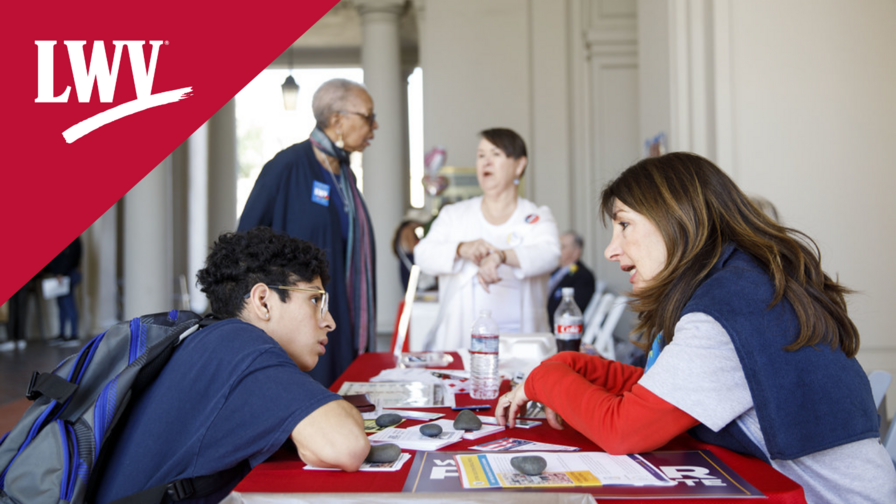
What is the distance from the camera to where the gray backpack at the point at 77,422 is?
1.05 m

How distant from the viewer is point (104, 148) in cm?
591

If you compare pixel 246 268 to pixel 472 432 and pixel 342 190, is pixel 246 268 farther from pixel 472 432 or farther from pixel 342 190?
pixel 342 190

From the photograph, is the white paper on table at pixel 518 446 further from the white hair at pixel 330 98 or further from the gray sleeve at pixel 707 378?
the white hair at pixel 330 98

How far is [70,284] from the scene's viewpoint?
26.7 feet

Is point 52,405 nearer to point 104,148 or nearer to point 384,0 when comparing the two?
point 104,148

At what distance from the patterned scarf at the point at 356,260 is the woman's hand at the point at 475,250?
1.29 ft

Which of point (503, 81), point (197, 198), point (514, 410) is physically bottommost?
point (514, 410)

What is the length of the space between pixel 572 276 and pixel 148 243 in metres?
5.06

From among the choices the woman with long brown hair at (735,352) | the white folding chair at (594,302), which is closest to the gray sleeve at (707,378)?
the woman with long brown hair at (735,352)

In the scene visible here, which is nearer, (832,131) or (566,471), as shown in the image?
(566,471)

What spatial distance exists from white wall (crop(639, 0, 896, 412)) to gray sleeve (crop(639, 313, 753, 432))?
267 cm

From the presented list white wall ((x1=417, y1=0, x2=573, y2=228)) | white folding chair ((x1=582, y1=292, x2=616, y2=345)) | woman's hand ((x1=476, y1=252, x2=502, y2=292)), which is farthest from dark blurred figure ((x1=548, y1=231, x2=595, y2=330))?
woman's hand ((x1=476, y1=252, x2=502, y2=292))

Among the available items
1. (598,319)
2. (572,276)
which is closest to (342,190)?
(572,276)

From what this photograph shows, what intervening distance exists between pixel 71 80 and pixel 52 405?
17.2 ft
